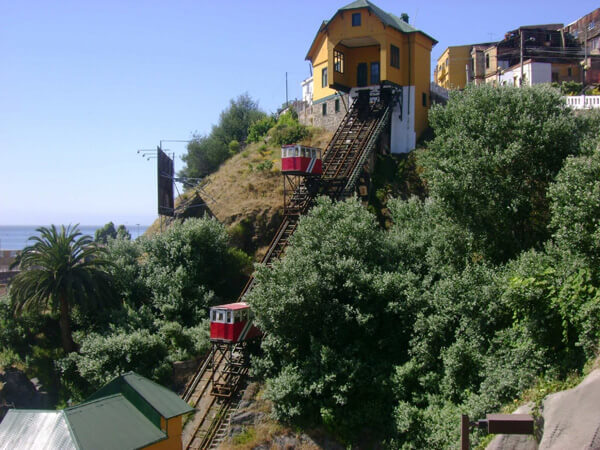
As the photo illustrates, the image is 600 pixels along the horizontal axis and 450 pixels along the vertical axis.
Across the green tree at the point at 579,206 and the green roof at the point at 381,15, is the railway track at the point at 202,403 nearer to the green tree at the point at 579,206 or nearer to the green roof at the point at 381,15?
the green tree at the point at 579,206

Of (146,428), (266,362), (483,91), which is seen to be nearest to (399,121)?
(483,91)

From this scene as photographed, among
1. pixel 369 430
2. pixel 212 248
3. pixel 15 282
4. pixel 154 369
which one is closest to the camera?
pixel 369 430

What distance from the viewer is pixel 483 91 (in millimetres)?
26531

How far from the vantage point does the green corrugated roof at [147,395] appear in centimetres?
2039

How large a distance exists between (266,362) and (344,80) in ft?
84.9

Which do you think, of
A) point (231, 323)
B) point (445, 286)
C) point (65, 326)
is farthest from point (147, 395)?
point (65, 326)

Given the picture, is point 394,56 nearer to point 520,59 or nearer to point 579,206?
point 520,59

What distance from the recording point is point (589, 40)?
193 feet

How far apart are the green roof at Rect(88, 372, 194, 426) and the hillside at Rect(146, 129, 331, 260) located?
16.8m

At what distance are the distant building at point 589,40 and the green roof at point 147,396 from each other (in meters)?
44.0

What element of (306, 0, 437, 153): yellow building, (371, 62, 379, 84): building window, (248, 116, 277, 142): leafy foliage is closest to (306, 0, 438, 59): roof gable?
(306, 0, 437, 153): yellow building

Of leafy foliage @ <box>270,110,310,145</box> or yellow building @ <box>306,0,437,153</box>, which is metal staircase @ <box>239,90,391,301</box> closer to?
yellow building @ <box>306,0,437,153</box>

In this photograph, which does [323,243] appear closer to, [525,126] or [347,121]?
[525,126]

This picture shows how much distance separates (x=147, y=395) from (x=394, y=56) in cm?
3140
